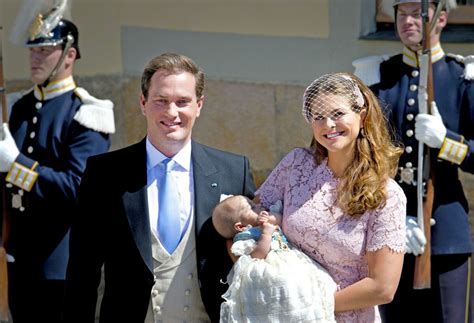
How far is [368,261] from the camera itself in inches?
136

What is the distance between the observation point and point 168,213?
369 centimetres

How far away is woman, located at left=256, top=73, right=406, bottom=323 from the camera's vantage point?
3430 mm

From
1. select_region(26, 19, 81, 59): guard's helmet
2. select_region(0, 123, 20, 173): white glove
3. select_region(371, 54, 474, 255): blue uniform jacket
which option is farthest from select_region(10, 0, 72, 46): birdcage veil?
select_region(371, 54, 474, 255): blue uniform jacket

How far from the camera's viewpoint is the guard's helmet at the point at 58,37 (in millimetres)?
5348

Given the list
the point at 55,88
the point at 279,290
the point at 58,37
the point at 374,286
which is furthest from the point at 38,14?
the point at 374,286

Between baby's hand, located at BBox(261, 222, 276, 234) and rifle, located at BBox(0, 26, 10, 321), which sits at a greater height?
baby's hand, located at BBox(261, 222, 276, 234)

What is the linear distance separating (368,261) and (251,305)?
0.37m

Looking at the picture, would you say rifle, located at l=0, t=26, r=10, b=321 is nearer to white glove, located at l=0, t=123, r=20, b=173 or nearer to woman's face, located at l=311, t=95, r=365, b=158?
white glove, located at l=0, t=123, r=20, b=173

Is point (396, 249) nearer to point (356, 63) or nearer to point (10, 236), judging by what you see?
point (356, 63)

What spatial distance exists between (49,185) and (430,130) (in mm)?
1668

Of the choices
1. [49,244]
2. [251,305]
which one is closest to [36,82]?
[49,244]

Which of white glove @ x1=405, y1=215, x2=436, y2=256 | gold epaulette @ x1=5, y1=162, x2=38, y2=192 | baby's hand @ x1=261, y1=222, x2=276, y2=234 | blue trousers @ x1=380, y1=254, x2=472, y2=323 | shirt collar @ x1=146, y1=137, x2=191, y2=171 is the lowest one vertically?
blue trousers @ x1=380, y1=254, x2=472, y2=323

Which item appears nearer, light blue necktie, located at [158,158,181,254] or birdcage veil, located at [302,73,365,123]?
birdcage veil, located at [302,73,365,123]

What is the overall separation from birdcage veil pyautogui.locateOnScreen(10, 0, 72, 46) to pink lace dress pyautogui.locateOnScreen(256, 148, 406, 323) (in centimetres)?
213
